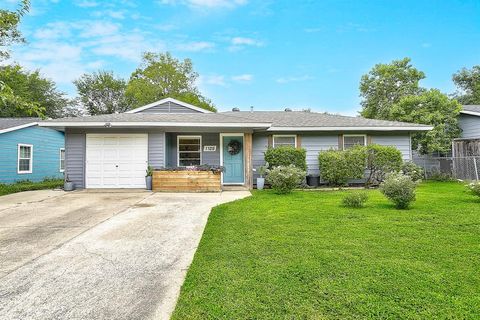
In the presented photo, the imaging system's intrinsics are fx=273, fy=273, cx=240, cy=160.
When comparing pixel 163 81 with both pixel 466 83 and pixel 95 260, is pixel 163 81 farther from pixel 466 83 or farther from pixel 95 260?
pixel 466 83

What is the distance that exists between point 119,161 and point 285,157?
6398mm

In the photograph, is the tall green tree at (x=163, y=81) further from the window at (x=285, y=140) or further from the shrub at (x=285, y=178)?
the shrub at (x=285, y=178)

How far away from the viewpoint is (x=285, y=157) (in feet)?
34.4

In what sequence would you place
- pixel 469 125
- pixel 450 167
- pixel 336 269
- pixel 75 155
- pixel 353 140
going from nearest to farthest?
pixel 336 269 < pixel 75 155 < pixel 353 140 < pixel 450 167 < pixel 469 125

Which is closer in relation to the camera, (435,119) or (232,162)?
(232,162)

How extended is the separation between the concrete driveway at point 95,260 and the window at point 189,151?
17.1 feet

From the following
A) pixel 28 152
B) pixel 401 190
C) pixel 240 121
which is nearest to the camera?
pixel 401 190

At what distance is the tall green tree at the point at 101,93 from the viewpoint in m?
35.0

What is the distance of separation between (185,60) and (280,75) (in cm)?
2071

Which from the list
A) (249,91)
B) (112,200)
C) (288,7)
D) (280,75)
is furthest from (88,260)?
(249,91)

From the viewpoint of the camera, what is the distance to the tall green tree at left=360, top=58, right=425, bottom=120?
60.8ft

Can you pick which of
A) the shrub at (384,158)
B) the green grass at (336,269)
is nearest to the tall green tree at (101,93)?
the shrub at (384,158)

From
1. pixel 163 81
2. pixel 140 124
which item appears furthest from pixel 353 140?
pixel 163 81

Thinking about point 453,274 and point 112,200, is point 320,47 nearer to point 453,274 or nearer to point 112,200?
point 112,200
